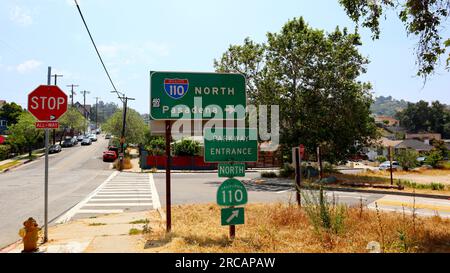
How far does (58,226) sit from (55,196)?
22.5 ft

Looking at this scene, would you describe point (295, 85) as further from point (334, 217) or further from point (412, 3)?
point (334, 217)

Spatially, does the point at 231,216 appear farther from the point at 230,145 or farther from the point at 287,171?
the point at 287,171

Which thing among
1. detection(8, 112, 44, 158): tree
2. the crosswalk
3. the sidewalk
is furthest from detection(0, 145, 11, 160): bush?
the sidewalk

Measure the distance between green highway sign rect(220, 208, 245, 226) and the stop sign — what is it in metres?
3.97

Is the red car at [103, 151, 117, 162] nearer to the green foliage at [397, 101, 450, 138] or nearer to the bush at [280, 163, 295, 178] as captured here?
the bush at [280, 163, 295, 178]

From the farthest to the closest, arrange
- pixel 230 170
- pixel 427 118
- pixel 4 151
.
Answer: pixel 427 118, pixel 4 151, pixel 230 170

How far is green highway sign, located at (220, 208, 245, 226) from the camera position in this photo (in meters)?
6.95

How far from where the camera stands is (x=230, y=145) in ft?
24.1

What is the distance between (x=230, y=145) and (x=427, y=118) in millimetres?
112213

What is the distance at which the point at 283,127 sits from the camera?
2548 centimetres

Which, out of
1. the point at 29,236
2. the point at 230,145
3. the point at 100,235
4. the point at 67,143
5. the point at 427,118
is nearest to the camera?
the point at 29,236

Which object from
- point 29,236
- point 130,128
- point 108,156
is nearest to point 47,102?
point 29,236

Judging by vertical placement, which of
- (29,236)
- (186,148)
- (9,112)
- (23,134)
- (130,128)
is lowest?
(29,236)

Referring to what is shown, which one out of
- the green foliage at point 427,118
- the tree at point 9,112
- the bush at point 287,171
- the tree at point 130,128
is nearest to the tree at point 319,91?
the bush at point 287,171
